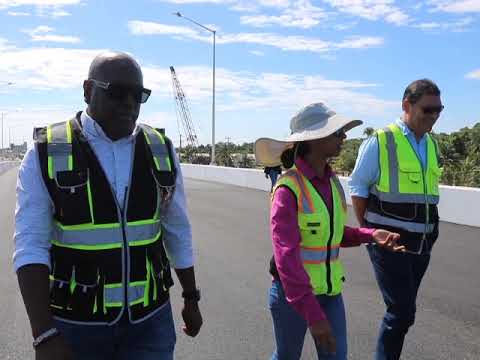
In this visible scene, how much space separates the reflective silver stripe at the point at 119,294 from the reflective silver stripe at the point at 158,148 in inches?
19.9

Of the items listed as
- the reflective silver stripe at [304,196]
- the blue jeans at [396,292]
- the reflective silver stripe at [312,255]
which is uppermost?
the reflective silver stripe at [304,196]

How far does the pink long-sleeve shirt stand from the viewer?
8.43 ft

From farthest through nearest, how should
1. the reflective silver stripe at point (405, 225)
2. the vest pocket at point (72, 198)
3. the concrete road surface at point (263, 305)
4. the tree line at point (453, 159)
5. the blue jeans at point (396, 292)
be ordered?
the tree line at point (453, 159) < the concrete road surface at point (263, 305) < the reflective silver stripe at point (405, 225) < the blue jeans at point (396, 292) < the vest pocket at point (72, 198)

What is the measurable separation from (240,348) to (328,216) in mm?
2134

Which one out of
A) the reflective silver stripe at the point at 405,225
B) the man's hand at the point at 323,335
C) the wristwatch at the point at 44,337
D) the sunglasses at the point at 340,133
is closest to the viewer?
the wristwatch at the point at 44,337

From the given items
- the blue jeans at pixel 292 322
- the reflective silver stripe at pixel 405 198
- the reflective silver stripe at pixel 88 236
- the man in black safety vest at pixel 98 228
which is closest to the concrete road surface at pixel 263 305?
the reflective silver stripe at pixel 405 198

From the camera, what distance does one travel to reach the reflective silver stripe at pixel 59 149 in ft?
7.04

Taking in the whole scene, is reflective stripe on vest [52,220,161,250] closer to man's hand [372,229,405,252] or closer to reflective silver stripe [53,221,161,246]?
reflective silver stripe [53,221,161,246]

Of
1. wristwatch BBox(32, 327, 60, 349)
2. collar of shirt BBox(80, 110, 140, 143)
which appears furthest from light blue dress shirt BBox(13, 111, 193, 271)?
wristwatch BBox(32, 327, 60, 349)

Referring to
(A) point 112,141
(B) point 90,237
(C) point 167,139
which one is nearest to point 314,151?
(C) point 167,139

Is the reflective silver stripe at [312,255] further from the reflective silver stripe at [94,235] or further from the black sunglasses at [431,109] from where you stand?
the black sunglasses at [431,109]

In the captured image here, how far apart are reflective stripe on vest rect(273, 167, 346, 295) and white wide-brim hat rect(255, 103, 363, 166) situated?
0.20 meters

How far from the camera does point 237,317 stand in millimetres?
5312

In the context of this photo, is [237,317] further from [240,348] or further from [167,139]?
[167,139]
